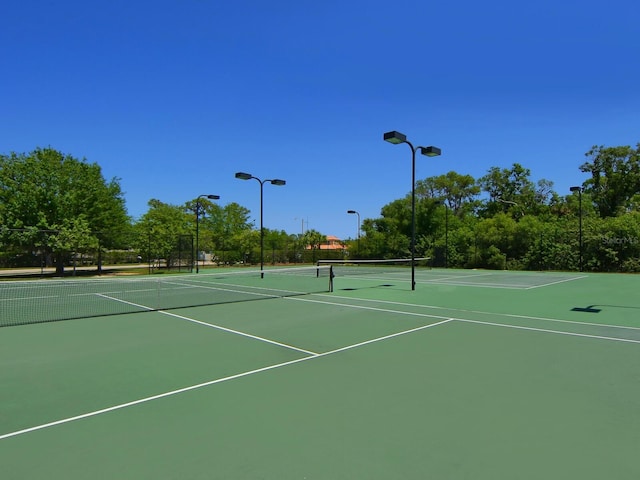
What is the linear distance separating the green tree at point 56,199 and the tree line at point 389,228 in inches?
2.6

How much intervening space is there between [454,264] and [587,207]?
1935 cm

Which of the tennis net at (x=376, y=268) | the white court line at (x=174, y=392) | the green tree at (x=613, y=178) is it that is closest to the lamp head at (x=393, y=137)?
the tennis net at (x=376, y=268)

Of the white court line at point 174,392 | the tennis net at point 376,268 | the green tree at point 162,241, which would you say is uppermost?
the green tree at point 162,241

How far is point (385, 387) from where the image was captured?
468cm

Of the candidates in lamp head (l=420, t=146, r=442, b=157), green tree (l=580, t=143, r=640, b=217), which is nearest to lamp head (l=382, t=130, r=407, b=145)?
lamp head (l=420, t=146, r=442, b=157)

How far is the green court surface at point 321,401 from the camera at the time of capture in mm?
3010

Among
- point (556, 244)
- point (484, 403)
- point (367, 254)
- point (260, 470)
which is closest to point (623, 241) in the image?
point (556, 244)

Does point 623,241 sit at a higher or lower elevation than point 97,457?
higher

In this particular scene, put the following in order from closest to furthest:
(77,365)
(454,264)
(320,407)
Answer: (320,407) → (77,365) → (454,264)

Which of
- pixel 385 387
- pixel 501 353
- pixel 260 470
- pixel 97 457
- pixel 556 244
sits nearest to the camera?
pixel 260 470

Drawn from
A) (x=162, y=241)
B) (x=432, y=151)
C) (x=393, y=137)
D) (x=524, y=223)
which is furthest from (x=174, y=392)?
(x=524, y=223)

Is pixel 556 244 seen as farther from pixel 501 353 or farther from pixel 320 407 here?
pixel 320 407

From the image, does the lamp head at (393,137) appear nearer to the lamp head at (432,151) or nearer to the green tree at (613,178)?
the lamp head at (432,151)

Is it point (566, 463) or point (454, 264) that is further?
point (454, 264)
